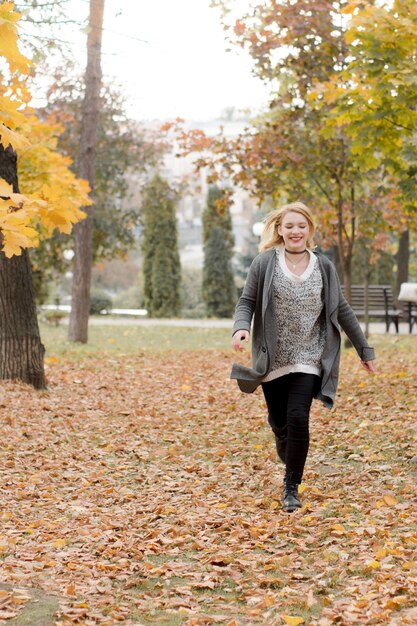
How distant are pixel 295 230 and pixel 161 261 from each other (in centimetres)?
2798

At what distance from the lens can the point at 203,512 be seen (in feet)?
20.1

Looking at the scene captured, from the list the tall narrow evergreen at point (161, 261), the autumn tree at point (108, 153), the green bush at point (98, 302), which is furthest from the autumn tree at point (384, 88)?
the green bush at point (98, 302)

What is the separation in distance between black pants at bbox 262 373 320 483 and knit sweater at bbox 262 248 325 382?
8 cm

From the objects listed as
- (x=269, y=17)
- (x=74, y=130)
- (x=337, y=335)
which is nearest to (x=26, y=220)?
(x=337, y=335)

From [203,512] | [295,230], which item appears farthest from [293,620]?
[295,230]

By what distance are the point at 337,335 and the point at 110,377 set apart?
7470mm

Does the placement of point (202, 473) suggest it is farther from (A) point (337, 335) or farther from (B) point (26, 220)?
(B) point (26, 220)

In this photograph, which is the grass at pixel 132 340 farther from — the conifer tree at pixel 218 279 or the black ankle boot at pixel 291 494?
the black ankle boot at pixel 291 494

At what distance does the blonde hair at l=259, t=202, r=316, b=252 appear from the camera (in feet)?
19.3

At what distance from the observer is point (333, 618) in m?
4.14

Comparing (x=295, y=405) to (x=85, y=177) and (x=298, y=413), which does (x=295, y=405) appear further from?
(x=85, y=177)

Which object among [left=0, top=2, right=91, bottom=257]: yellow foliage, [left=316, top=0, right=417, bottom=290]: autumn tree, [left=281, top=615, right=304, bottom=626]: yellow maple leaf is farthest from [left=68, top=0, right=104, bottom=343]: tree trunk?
[left=281, top=615, right=304, bottom=626]: yellow maple leaf

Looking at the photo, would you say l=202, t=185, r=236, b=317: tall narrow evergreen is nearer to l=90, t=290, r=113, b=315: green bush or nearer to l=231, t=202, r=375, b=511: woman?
l=90, t=290, r=113, b=315: green bush

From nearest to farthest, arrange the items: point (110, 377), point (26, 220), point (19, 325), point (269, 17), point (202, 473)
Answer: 1. point (26, 220)
2. point (202, 473)
3. point (19, 325)
4. point (110, 377)
5. point (269, 17)
